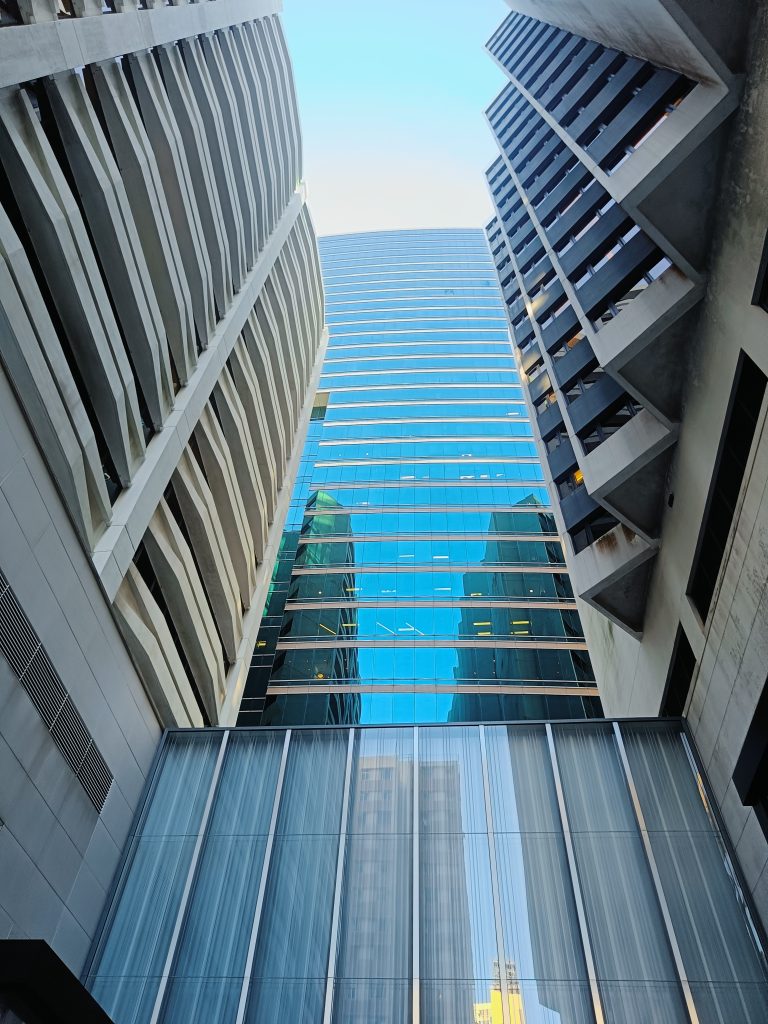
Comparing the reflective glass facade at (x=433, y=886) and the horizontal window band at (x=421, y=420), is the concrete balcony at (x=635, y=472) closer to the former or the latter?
the reflective glass facade at (x=433, y=886)

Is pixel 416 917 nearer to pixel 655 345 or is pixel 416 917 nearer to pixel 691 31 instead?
pixel 655 345

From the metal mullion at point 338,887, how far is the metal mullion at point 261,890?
1.28 meters

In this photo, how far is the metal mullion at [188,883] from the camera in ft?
35.2

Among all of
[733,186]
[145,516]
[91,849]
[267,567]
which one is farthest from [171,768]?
[733,186]

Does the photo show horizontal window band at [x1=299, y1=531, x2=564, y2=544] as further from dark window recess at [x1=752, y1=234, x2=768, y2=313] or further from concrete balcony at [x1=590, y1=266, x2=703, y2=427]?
dark window recess at [x1=752, y1=234, x2=768, y2=313]

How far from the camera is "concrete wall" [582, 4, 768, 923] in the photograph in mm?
10594

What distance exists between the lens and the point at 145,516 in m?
14.6

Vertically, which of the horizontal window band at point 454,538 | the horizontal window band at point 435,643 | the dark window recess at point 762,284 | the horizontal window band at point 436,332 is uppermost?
the horizontal window band at point 436,332

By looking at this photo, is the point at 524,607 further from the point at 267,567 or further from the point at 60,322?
the point at 60,322

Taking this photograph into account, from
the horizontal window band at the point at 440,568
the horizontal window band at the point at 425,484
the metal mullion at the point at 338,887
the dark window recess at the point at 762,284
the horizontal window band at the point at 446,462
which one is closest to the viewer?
the dark window recess at the point at 762,284

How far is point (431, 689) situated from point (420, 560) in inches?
339

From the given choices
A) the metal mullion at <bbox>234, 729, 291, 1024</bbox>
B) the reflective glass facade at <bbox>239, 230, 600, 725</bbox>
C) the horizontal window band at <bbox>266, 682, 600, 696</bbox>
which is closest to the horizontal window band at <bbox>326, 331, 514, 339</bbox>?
the reflective glass facade at <bbox>239, 230, 600, 725</bbox>

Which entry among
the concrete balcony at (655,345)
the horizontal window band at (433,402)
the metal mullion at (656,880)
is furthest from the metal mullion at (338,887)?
the horizontal window band at (433,402)

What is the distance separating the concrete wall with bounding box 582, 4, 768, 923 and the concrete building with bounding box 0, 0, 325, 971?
36.4 feet
